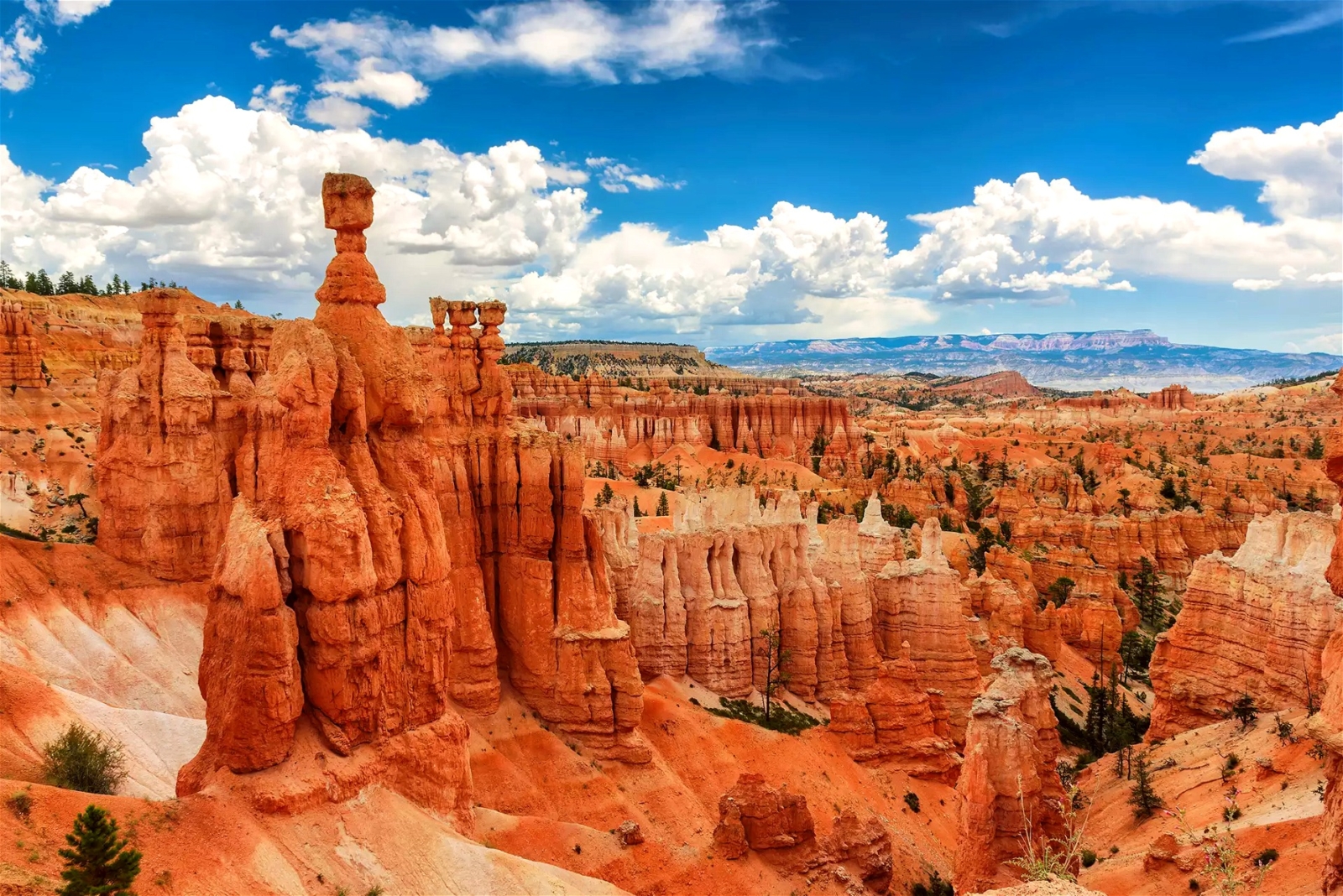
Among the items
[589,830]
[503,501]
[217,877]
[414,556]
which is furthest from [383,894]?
[503,501]

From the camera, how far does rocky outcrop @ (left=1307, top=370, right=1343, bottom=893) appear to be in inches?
532

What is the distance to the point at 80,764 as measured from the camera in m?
17.0

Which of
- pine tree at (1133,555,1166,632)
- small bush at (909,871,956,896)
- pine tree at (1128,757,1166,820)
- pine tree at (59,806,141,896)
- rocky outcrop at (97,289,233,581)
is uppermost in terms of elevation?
rocky outcrop at (97,289,233,581)

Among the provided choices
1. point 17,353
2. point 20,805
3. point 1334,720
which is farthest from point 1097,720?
point 17,353

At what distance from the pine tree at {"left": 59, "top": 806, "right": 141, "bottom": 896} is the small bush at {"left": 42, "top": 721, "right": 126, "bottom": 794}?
A: 6510 mm

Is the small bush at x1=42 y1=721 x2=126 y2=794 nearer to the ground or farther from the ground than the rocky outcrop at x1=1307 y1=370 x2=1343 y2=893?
nearer to the ground

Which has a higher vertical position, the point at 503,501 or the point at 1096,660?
the point at 503,501

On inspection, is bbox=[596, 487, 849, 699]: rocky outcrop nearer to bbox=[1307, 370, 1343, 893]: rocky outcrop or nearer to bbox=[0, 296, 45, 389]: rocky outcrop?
bbox=[1307, 370, 1343, 893]: rocky outcrop

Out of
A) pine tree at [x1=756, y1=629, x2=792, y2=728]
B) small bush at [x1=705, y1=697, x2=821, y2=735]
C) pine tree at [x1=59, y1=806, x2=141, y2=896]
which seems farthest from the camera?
pine tree at [x1=756, y1=629, x2=792, y2=728]

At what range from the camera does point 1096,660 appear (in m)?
46.8

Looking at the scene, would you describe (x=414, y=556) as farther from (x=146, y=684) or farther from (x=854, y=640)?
(x=854, y=640)

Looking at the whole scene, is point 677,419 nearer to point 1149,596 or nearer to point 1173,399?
point 1149,596

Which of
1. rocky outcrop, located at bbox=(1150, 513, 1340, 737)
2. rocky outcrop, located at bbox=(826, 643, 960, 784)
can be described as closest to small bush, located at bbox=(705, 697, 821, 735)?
rocky outcrop, located at bbox=(826, 643, 960, 784)

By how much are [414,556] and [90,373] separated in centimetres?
5398
